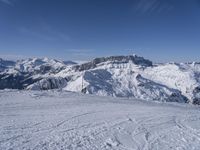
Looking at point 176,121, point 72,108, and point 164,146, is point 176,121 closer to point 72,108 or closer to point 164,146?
point 164,146

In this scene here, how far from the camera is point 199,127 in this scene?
18.9 meters

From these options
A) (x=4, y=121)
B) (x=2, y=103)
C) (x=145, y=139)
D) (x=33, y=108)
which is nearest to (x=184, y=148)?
(x=145, y=139)

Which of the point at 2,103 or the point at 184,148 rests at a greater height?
the point at 2,103

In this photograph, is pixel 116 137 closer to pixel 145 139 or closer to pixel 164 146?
pixel 145 139

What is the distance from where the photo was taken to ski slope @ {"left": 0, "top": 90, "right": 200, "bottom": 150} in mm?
13273

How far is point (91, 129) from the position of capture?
53.2 feet

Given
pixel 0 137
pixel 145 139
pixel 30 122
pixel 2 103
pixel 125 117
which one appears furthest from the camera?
pixel 2 103

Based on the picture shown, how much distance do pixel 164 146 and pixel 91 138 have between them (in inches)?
163

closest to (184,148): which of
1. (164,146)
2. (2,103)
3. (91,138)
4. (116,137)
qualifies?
(164,146)

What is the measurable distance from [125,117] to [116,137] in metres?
5.58

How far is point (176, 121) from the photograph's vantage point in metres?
20.5

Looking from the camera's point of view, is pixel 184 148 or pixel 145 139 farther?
pixel 145 139

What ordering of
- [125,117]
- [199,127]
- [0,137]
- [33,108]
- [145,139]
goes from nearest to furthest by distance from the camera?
1. [0,137]
2. [145,139]
3. [199,127]
4. [125,117]
5. [33,108]

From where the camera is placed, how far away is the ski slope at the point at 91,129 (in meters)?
13.3
